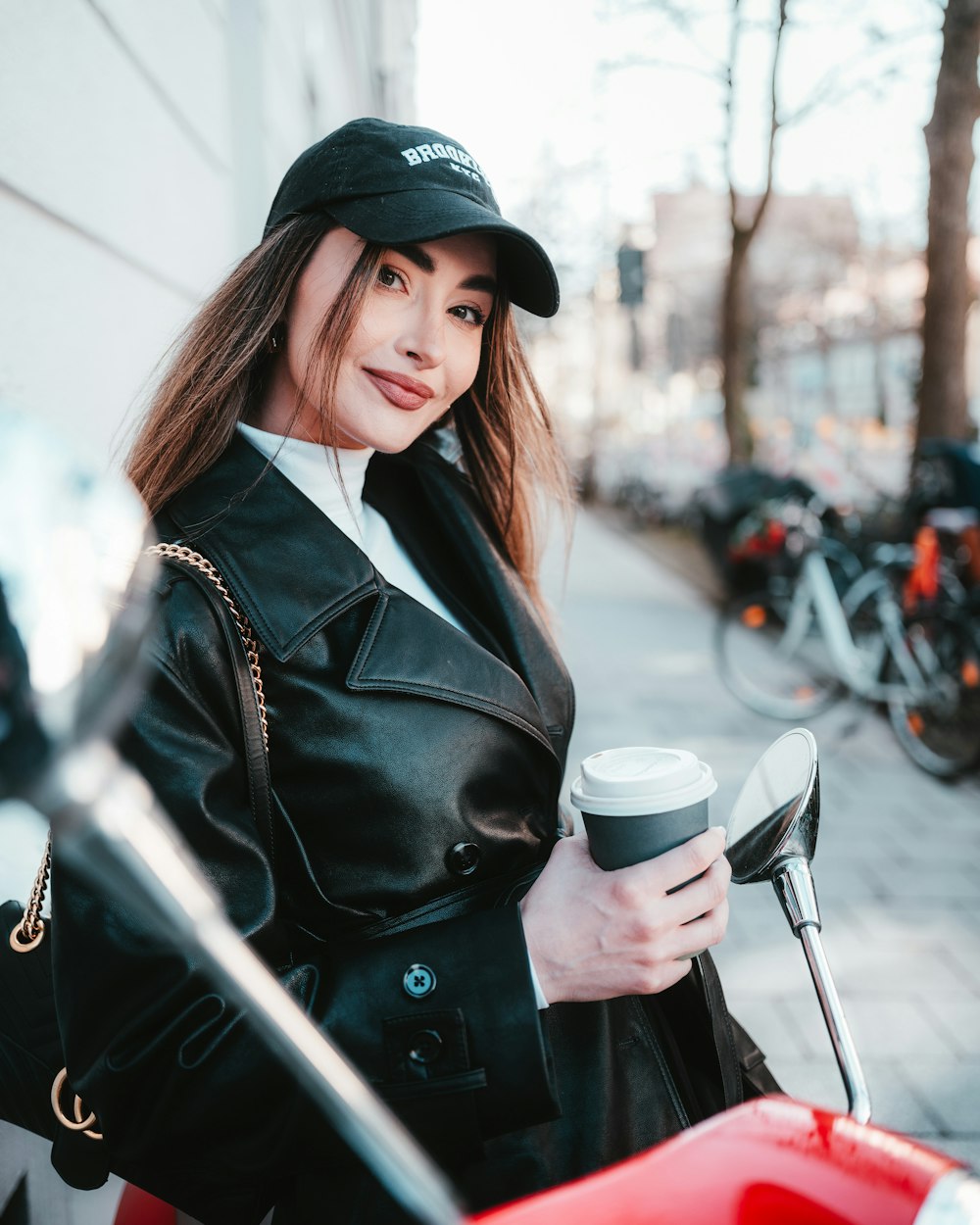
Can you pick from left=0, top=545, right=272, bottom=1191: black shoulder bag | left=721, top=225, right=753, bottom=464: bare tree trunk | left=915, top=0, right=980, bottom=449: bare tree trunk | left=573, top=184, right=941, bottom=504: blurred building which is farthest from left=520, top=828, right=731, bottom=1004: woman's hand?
left=573, top=184, right=941, bottom=504: blurred building

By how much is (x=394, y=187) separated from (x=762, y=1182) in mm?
1101

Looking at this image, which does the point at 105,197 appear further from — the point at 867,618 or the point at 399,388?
the point at 867,618

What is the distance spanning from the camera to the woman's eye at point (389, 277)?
1.24 m

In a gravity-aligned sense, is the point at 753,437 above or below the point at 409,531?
below

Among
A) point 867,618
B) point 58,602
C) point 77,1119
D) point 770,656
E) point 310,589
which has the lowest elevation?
point 770,656

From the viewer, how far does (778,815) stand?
1.00m

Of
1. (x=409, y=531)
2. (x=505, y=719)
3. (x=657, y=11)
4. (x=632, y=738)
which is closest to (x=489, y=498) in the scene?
(x=409, y=531)

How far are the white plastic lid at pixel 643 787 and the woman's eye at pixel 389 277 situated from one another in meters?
0.70

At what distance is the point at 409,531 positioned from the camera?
1.56 meters

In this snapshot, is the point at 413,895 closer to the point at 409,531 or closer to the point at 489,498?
the point at 409,531

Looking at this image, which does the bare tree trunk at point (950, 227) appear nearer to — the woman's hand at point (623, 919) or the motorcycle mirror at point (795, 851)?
the motorcycle mirror at point (795, 851)

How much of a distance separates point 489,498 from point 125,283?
940 mm

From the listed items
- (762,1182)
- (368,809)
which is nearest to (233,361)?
(368,809)

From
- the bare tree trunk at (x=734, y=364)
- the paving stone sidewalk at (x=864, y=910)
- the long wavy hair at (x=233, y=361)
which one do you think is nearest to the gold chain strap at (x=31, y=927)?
the long wavy hair at (x=233, y=361)
